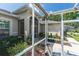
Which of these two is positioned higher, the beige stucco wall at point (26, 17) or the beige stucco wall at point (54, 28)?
the beige stucco wall at point (26, 17)

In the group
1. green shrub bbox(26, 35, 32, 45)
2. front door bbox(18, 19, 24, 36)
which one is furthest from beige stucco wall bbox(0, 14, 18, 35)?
green shrub bbox(26, 35, 32, 45)

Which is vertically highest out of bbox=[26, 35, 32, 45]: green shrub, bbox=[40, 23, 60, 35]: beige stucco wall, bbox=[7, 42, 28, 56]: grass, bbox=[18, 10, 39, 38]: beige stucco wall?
bbox=[18, 10, 39, 38]: beige stucco wall

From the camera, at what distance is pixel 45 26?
341cm

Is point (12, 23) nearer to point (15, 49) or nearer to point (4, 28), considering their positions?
point (4, 28)

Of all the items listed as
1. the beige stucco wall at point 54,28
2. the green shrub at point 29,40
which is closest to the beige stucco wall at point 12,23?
the green shrub at point 29,40

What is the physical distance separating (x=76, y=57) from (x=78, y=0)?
1.06 metres

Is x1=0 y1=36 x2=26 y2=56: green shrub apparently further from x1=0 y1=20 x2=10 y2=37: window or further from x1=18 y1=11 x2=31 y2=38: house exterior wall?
x1=18 y1=11 x2=31 y2=38: house exterior wall

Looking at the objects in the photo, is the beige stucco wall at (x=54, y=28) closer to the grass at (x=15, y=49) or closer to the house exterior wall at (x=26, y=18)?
the house exterior wall at (x=26, y=18)

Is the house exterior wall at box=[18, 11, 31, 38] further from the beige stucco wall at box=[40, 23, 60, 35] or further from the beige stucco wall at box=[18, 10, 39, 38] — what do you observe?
the beige stucco wall at box=[40, 23, 60, 35]

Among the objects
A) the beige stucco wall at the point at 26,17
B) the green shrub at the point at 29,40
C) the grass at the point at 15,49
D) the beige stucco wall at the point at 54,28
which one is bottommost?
the grass at the point at 15,49

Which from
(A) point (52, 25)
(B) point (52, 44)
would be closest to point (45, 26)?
(A) point (52, 25)

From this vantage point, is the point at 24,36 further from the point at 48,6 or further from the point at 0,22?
the point at 48,6

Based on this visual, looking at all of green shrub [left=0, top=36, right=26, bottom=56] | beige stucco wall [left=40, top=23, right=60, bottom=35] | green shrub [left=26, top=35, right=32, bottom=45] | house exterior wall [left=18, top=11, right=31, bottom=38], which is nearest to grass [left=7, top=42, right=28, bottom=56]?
green shrub [left=0, top=36, right=26, bottom=56]

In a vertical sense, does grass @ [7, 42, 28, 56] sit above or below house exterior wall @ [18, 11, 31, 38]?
below
